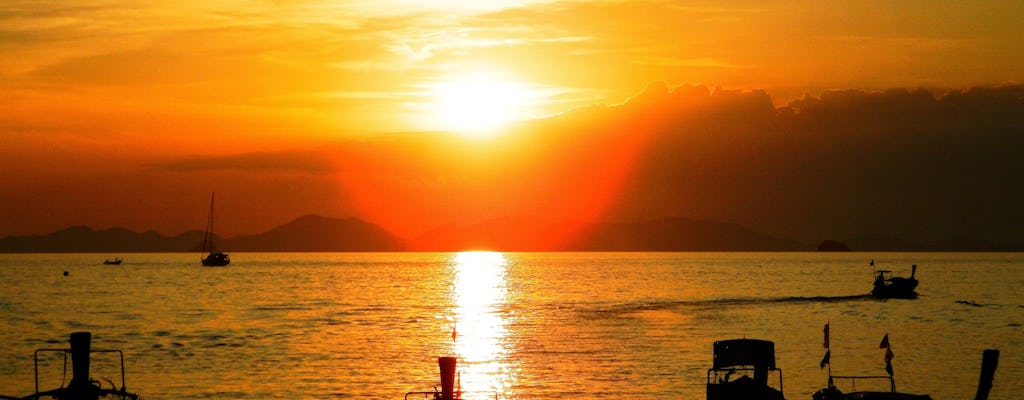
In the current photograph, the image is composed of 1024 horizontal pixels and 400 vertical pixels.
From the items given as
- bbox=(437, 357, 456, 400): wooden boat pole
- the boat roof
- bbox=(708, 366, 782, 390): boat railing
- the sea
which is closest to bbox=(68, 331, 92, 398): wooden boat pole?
the sea

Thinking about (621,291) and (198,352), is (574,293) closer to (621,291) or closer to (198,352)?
(621,291)

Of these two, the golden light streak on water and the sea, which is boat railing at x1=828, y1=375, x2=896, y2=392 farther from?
the golden light streak on water

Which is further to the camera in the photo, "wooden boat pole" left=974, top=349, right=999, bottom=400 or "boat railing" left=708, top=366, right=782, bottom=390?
"boat railing" left=708, top=366, right=782, bottom=390

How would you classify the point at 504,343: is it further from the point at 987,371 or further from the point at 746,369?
the point at 987,371

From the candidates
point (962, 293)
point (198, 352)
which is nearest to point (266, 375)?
point (198, 352)

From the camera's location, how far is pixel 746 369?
174ft

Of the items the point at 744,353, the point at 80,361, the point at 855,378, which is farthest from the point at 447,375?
the point at 855,378

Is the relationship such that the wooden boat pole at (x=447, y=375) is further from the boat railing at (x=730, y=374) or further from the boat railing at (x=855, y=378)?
the boat railing at (x=855, y=378)

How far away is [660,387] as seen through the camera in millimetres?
64250

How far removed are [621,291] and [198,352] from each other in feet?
389

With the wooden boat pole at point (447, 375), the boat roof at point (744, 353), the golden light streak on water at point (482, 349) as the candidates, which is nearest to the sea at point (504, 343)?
the golden light streak on water at point (482, 349)

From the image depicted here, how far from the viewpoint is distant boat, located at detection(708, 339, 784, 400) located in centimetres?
4950

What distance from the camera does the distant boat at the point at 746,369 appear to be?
49.5 metres

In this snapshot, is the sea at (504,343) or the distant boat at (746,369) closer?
the distant boat at (746,369)
